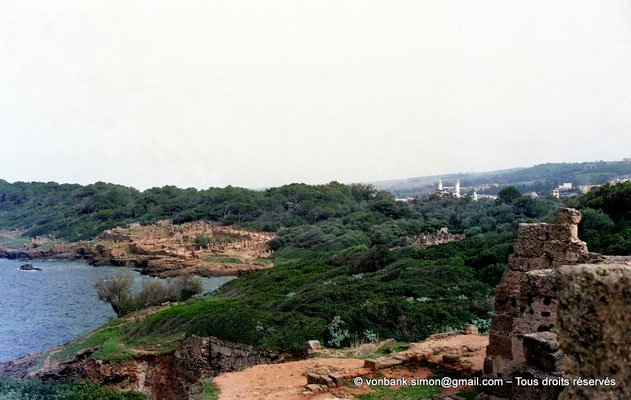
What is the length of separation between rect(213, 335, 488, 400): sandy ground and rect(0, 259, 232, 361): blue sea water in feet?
51.7

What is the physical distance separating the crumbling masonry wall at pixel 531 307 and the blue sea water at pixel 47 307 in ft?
68.5

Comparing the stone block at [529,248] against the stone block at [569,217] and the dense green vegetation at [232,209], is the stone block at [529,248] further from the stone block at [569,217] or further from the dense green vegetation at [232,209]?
the dense green vegetation at [232,209]

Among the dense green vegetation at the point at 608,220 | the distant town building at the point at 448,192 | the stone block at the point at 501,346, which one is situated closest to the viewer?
the stone block at the point at 501,346

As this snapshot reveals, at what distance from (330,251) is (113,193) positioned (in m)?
52.3

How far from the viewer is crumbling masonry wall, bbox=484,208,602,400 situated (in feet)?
18.3

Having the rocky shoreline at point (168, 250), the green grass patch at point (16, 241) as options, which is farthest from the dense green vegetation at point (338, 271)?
the rocky shoreline at point (168, 250)

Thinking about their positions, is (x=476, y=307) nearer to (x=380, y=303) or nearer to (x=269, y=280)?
(x=380, y=303)

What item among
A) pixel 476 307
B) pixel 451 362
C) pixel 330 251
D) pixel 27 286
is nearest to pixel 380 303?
pixel 476 307

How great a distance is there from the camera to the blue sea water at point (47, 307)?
22141 millimetres

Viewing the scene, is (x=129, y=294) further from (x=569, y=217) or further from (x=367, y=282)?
(x=569, y=217)

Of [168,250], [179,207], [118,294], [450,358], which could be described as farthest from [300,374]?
[179,207]

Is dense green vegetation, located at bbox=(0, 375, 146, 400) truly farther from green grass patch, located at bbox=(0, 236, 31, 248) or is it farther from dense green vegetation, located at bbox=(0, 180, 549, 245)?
green grass patch, located at bbox=(0, 236, 31, 248)

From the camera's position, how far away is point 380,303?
498 inches

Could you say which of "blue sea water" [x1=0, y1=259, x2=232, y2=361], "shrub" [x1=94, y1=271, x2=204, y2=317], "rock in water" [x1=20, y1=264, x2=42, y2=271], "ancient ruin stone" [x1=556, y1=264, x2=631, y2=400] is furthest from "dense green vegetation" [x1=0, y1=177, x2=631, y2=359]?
"rock in water" [x1=20, y1=264, x2=42, y2=271]
